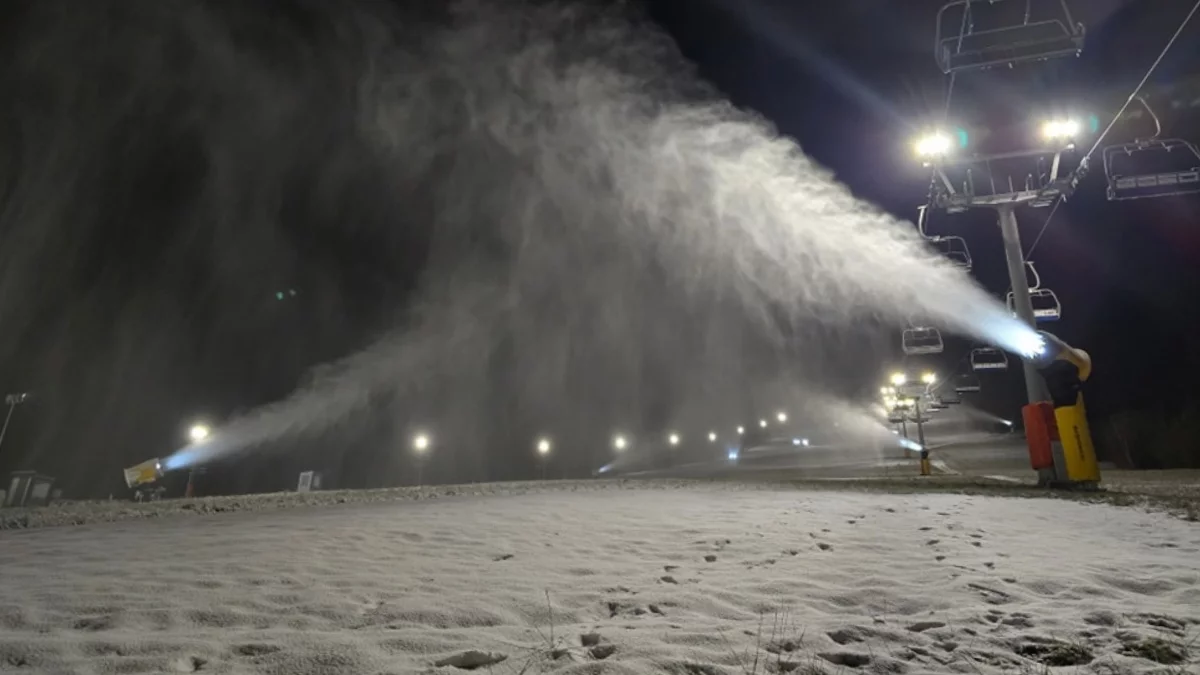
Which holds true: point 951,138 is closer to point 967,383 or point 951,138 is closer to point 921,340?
point 921,340

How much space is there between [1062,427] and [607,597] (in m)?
15.3

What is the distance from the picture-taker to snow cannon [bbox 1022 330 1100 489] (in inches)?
538

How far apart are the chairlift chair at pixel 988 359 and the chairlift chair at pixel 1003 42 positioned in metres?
12.8

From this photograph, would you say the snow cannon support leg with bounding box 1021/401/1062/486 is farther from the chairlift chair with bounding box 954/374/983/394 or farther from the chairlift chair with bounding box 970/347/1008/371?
the chairlift chair with bounding box 954/374/983/394

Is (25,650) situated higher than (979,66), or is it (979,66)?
(979,66)

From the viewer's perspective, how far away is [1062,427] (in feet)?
46.2

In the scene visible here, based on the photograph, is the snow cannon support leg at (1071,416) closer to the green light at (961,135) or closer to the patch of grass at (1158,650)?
the green light at (961,135)

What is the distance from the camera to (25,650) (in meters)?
3.30

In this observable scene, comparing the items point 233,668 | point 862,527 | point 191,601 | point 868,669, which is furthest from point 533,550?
point 862,527

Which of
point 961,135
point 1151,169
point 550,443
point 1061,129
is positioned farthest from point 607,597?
point 550,443

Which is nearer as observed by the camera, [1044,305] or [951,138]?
[951,138]

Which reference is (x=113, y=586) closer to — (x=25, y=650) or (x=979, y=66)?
(x=25, y=650)

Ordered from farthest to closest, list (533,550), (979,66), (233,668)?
(979,66) → (533,550) → (233,668)

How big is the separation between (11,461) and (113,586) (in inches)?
2353
